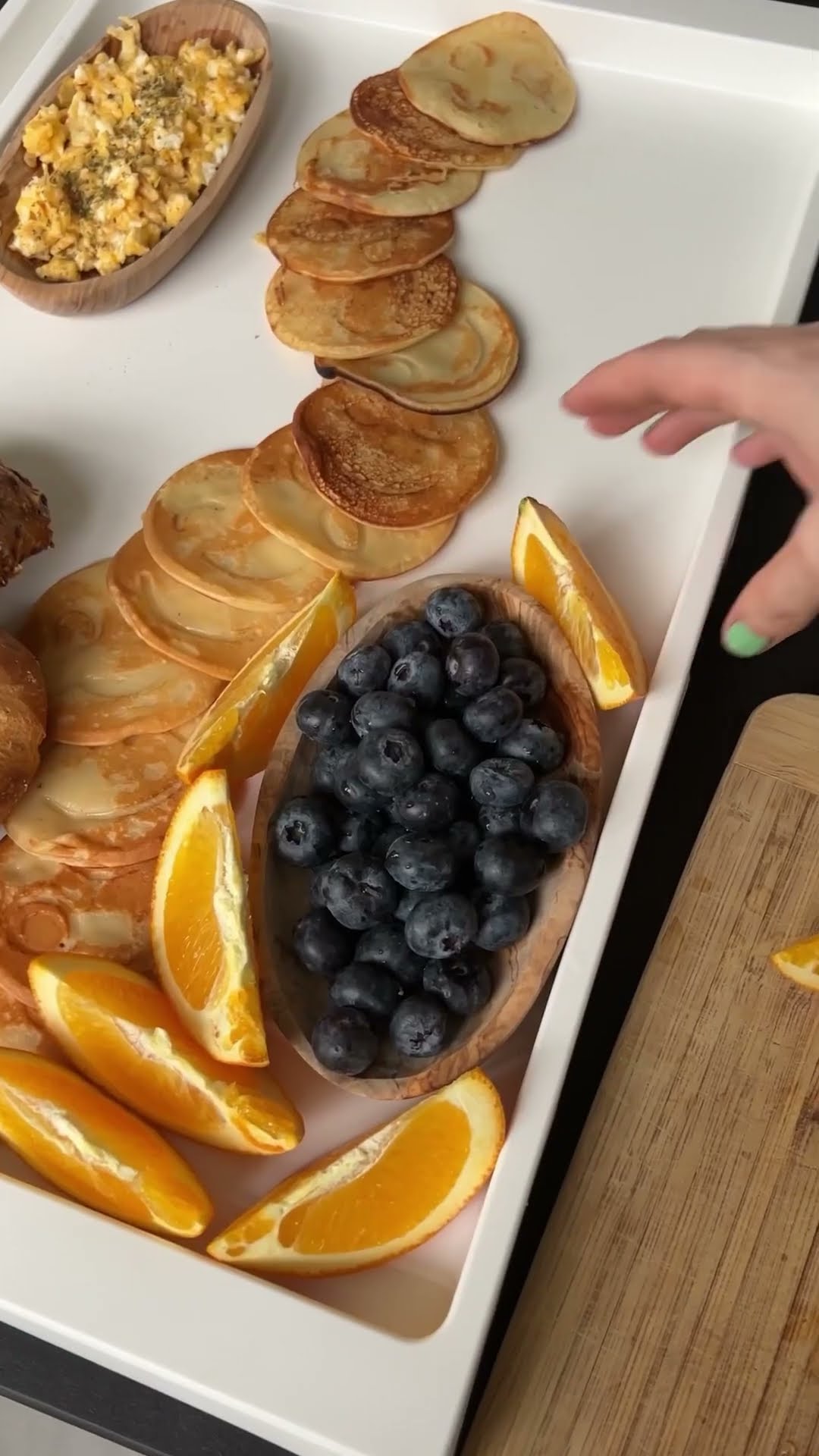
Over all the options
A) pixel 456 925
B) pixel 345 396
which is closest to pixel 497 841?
pixel 456 925

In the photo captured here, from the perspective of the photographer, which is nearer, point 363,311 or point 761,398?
point 761,398

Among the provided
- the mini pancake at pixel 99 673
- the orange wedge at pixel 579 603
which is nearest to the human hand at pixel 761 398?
the orange wedge at pixel 579 603

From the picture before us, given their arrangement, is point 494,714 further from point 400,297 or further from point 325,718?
point 400,297

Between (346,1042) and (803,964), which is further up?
(346,1042)

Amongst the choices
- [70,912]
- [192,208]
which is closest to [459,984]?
[70,912]

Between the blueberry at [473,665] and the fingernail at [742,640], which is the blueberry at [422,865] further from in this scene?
the fingernail at [742,640]

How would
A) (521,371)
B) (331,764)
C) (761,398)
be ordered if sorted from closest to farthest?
(761,398)
(331,764)
(521,371)

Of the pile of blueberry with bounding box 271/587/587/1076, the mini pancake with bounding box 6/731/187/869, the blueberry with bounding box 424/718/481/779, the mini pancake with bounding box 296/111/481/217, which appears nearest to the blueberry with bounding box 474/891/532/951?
the pile of blueberry with bounding box 271/587/587/1076

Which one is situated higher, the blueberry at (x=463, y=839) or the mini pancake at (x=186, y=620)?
the mini pancake at (x=186, y=620)
